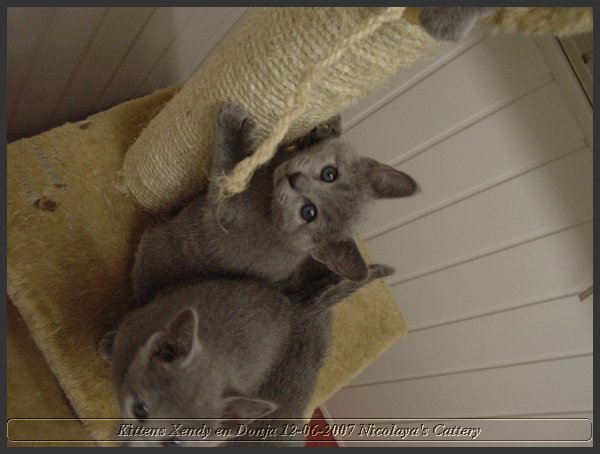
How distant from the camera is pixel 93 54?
129 centimetres

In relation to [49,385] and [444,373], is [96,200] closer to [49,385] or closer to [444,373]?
[49,385]

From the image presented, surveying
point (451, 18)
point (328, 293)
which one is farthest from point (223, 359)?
point (451, 18)

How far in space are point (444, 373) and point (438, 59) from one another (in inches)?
38.2

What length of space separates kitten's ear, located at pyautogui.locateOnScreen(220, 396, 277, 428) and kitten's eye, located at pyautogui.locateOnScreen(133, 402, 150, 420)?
132mm

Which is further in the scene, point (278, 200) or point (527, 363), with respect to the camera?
point (527, 363)

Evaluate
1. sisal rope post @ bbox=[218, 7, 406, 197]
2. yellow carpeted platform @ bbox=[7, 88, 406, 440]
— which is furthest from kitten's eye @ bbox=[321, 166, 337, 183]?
yellow carpeted platform @ bbox=[7, 88, 406, 440]

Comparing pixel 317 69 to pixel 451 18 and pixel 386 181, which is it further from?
pixel 386 181

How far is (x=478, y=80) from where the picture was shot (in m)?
1.16

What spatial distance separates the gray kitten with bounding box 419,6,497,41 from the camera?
2.06 feet

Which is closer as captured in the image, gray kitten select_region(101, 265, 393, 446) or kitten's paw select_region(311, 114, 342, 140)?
gray kitten select_region(101, 265, 393, 446)

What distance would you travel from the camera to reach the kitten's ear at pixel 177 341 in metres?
0.78

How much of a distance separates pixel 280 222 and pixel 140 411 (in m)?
0.43

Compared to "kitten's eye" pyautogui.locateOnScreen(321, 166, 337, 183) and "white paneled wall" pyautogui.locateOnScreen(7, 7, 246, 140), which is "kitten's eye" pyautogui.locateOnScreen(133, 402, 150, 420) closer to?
"kitten's eye" pyautogui.locateOnScreen(321, 166, 337, 183)

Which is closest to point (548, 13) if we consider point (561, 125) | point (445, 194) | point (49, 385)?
point (561, 125)
